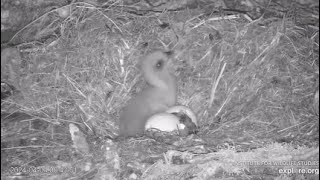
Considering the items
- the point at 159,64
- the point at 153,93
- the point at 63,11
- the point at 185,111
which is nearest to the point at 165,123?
the point at 185,111

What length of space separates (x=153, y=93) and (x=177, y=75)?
A: 0.40 meters

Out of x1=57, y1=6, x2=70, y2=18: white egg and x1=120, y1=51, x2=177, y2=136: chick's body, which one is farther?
x1=57, y1=6, x2=70, y2=18: white egg

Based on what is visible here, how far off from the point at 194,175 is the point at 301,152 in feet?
2.92

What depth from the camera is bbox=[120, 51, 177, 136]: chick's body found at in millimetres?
3105

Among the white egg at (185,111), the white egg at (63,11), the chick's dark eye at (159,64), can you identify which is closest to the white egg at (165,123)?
the white egg at (185,111)

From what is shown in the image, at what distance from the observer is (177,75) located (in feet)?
11.6

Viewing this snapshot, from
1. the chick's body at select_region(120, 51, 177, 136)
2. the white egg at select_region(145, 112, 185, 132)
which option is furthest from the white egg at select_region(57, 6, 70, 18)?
the white egg at select_region(145, 112, 185, 132)

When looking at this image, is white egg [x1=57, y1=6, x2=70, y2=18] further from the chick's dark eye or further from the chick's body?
the chick's dark eye

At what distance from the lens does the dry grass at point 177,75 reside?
9.66ft

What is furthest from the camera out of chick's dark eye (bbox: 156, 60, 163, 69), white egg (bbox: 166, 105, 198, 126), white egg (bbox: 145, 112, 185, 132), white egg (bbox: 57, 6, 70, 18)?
white egg (bbox: 57, 6, 70, 18)

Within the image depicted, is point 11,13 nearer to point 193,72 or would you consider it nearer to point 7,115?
point 7,115

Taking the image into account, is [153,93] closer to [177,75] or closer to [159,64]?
[159,64]

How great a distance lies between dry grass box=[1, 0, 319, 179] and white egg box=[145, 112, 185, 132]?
15 cm

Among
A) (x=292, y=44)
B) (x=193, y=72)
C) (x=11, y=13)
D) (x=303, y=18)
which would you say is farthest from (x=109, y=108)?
(x=303, y=18)
